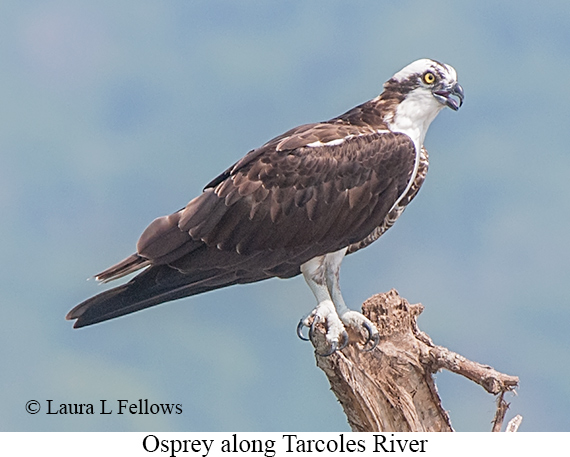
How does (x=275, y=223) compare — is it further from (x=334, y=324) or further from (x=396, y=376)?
(x=396, y=376)

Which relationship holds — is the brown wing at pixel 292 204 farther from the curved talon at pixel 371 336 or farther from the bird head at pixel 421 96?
the curved talon at pixel 371 336

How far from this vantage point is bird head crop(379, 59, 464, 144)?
759 cm

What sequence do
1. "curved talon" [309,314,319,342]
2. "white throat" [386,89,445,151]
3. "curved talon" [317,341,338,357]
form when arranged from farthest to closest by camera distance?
"white throat" [386,89,445,151], "curved talon" [309,314,319,342], "curved talon" [317,341,338,357]

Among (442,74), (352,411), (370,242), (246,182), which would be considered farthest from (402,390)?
(442,74)

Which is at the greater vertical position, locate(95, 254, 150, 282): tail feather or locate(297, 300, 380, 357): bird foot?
locate(95, 254, 150, 282): tail feather

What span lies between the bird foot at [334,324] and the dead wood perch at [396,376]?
63 mm

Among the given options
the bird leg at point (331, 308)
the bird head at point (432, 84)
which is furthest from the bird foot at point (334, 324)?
the bird head at point (432, 84)

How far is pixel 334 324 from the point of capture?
725 cm

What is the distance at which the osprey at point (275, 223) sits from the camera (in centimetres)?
722

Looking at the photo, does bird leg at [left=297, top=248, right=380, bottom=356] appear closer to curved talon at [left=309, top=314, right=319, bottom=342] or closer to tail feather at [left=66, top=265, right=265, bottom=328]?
curved talon at [left=309, top=314, right=319, bottom=342]

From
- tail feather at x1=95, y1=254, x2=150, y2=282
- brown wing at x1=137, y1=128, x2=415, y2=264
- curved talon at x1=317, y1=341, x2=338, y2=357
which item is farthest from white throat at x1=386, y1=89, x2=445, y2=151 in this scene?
tail feather at x1=95, y1=254, x2=150, y2=282

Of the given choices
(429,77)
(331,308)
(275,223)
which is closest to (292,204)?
(275,223)

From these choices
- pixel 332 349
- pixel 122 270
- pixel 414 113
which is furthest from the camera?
pixel 414 113

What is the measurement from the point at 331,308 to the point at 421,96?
2.05 metres
